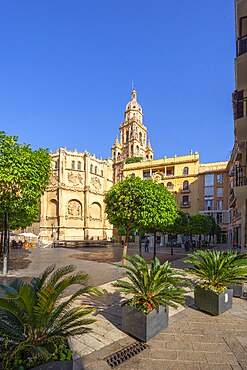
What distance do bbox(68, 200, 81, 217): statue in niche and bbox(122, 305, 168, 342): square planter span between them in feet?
168

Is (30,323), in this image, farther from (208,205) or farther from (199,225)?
(208,205)

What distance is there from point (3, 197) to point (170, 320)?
27.5ft

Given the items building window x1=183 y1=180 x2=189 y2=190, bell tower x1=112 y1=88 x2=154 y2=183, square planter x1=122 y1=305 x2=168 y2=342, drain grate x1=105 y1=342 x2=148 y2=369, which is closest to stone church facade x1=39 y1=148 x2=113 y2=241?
bell tower x1=112 y1=88 x2=154 y2=183

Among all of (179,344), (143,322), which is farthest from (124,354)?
(179,344)

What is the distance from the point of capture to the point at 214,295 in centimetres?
636

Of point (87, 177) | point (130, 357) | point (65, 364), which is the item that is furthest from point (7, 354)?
point (87, 177)

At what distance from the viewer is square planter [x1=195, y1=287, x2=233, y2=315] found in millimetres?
6312

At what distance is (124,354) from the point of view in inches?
170

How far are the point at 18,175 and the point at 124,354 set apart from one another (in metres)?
8.15

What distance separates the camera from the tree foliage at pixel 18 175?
33.3 ft

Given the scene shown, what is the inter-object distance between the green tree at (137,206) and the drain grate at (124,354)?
28.7 feet

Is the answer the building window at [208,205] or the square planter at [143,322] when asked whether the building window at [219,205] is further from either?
the square planter at [143,322]

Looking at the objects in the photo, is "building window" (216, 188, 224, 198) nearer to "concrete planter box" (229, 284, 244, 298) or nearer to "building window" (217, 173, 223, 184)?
"building window" (217, 173, 223, 184)

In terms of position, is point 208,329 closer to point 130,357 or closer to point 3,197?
point 130,357
